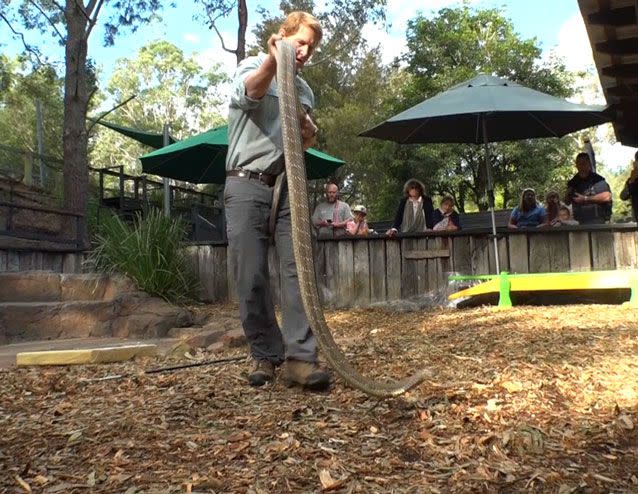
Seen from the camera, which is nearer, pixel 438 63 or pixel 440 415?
pixel 440 415

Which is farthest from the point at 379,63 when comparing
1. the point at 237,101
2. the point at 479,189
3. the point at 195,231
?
the point at 237,101

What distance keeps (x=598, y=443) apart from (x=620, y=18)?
355 cm

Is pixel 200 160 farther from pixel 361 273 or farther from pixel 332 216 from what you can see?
pixel 361 273

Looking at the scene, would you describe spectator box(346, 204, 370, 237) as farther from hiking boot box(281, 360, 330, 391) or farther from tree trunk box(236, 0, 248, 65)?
tree trunk box(236, 0, 248, 65)

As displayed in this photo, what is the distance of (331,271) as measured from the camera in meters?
7.51

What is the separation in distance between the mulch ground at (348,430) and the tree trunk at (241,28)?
11.5 m

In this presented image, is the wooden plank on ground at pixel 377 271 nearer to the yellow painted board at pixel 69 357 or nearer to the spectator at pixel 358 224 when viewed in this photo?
the spectator at pixel 358 224

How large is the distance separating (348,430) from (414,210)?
19.4 ft

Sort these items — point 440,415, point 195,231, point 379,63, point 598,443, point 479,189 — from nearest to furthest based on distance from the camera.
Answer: point 598,443 → point 440,415 → point 195,231 → point 479,189 → point 379,63

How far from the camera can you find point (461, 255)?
23.4 feet

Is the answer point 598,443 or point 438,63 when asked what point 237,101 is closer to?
point 598,443

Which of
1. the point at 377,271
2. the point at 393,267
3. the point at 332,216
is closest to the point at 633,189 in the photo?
the point at 393,267

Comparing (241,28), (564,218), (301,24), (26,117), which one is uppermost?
(26,117)

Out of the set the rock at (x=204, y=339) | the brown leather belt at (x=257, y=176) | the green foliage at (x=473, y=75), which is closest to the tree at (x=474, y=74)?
the green foliage at (x=473, y=75)
